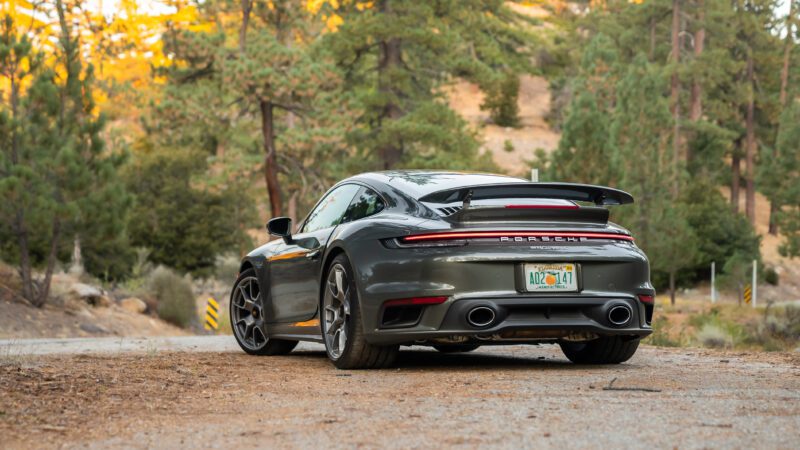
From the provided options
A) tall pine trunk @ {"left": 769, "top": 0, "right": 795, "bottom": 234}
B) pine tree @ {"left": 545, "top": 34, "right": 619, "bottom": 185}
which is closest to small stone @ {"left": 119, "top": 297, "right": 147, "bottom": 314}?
pine tree @ {"left": 545, "top": 34, "right": 619, "bottom": 185}

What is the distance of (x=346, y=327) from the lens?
885 centimetres

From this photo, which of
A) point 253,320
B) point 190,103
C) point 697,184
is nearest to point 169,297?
point 190,103

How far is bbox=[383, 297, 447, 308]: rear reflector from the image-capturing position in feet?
26.8

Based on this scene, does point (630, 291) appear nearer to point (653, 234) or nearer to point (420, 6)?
point (653, 234)

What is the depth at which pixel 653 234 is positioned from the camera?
42.0 metres

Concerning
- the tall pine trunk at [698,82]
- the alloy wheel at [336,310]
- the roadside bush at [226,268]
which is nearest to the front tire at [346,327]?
the alloy wheel at [336,310]

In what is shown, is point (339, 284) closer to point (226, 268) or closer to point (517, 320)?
point (517, 320)

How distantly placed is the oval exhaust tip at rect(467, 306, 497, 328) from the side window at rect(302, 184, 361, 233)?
180 centimetres

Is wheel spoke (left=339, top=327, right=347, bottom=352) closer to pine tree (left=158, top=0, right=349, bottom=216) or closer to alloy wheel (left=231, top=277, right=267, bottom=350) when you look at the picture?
alloy wheel (left=231, top=277, right=267, bottom=350)

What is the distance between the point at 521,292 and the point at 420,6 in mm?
38633

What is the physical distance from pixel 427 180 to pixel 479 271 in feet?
3.99

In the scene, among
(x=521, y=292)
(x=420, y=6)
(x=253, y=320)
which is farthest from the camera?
(x=420, y=6)

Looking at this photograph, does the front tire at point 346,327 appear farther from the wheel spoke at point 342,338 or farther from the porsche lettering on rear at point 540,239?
the porsche lettering on rear at point 540,239

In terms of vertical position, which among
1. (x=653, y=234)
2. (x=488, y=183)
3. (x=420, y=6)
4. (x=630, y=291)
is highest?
(x=420, y=6)
